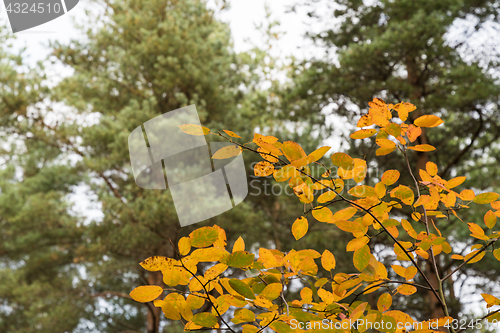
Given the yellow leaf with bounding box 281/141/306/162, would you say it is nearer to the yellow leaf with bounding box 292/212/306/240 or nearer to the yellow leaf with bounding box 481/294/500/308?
the yellow leaf with bounding box 292/212/306/240

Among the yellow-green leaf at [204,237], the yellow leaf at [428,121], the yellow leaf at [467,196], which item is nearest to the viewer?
the yellow-green leaf at [204,237]

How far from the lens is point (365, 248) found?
2.23 feet

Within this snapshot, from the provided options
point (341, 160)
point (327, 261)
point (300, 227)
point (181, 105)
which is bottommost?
point (181, 105)

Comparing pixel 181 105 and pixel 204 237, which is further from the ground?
pixel 204 237

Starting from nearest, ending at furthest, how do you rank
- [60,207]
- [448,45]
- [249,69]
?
[448,45] → [60,207] → [249,69]

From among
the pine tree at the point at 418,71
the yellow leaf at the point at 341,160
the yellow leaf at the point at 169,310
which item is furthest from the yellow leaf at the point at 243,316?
the pine tree at the point at 418,71

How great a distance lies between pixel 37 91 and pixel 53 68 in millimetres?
932

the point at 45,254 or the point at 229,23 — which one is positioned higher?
the point at 229,23

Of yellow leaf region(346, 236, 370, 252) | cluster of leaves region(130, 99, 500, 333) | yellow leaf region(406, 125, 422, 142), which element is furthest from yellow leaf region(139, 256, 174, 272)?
yellow leaf region(406, 125, 422, 142)

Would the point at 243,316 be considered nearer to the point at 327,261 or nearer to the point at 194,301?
the point at 194,301

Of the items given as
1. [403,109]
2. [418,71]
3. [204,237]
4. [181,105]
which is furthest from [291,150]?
[181,105]

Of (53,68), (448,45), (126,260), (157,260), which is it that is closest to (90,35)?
(53,68)

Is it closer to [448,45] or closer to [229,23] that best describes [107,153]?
[229,23]

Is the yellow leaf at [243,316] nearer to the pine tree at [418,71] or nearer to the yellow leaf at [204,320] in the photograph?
the yellow leaf at [204,320]
